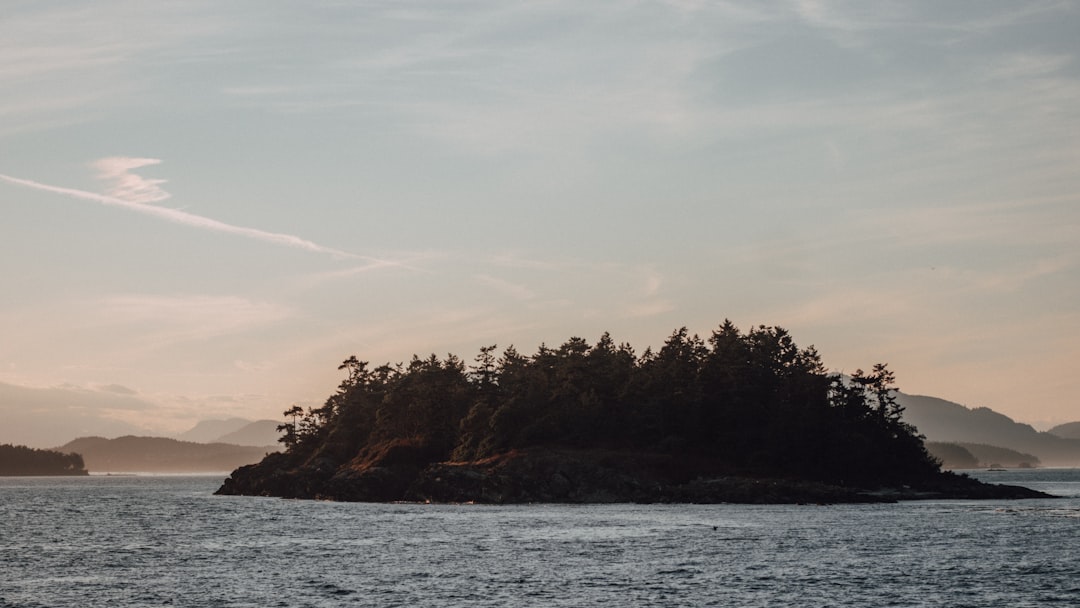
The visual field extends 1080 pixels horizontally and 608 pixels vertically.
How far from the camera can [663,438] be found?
168750 mm

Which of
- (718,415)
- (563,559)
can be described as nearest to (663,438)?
(718,415)

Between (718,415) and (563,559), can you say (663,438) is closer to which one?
(718,415)

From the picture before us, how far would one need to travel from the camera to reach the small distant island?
158 meters

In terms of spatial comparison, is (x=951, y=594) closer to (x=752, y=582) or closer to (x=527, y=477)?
(x=752, y=582)

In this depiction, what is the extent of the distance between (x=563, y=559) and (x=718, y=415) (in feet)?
313

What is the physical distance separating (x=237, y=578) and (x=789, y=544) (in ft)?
146

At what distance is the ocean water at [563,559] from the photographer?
63469 mm

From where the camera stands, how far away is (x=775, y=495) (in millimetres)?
149875

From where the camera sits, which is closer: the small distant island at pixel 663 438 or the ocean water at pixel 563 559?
the ocean water at pixel 563 559

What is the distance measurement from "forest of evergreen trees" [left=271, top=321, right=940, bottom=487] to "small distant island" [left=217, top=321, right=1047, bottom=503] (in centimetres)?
22

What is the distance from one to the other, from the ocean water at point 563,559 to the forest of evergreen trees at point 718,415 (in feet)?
95.3

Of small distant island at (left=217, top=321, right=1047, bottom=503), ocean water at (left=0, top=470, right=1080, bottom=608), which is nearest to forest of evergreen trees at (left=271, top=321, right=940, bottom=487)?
small distant island at (left=217, top=321, right=1047, bottom=503)

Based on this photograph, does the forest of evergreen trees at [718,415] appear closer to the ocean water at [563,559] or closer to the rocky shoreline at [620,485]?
the rocky shoreline at [620,485]

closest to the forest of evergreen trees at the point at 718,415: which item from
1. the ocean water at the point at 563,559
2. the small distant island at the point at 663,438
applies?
the small distant island at the point at 663,438
